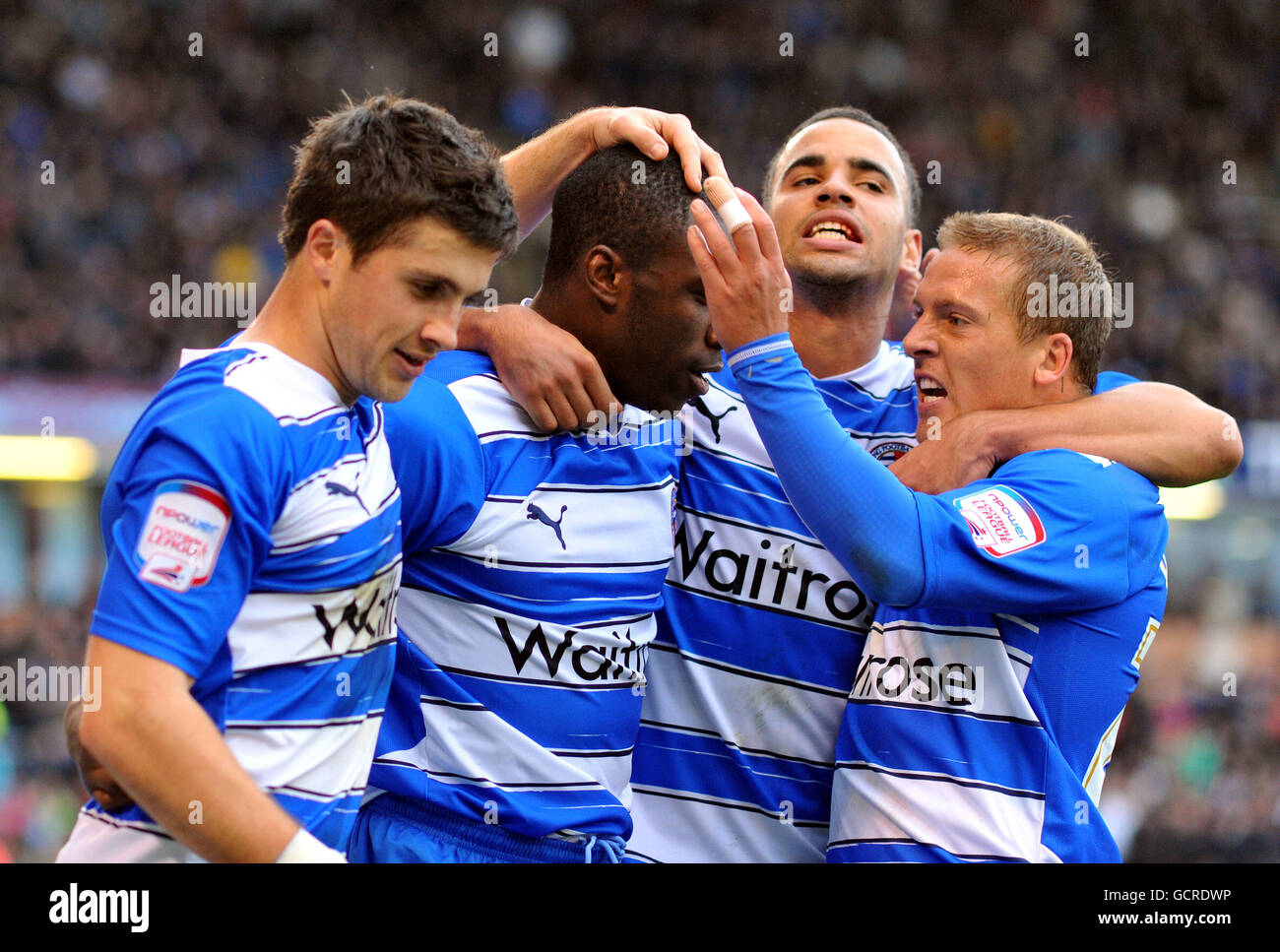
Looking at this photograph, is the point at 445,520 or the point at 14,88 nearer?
the point at 445,520

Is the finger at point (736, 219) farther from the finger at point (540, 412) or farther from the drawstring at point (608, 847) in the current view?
the drawstring at point (608, 847)

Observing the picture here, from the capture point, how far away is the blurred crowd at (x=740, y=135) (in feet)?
38.6

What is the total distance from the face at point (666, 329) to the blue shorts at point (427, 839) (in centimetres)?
85

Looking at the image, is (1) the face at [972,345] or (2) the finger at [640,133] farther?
(1) the face at [972,345]

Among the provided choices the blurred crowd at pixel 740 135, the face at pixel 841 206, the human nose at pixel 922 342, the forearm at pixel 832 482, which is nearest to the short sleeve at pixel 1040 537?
the forearm at pixel 832 482

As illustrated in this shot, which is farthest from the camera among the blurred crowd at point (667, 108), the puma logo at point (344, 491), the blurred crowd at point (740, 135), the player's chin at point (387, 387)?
the blurred crowd at point (667, 108)

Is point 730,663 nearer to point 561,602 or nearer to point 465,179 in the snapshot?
point 561,602

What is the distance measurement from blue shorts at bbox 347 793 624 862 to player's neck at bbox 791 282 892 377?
1318mm

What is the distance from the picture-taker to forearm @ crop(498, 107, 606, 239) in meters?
2.58

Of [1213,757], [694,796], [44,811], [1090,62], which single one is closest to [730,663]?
[694,796]

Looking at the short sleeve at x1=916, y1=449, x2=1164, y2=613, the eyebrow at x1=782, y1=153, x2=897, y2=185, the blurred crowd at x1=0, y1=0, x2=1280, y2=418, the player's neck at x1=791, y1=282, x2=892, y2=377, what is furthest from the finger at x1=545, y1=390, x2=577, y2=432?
the blurred crowd at x1=0, y1=0, x2=1280, y2=418

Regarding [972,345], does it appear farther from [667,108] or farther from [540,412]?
[667,108]
